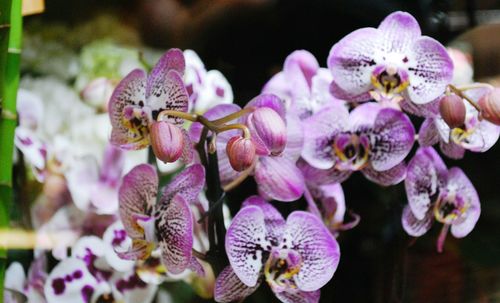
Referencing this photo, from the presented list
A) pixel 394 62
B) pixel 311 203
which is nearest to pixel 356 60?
pixel 394 62

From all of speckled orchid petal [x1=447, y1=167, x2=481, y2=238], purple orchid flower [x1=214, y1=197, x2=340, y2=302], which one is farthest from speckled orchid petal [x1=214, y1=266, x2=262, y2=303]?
speckled orchid petal [x1=447, y1=167, x2=481, y2=238]

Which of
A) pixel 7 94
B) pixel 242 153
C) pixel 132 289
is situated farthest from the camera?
pixel 132 289

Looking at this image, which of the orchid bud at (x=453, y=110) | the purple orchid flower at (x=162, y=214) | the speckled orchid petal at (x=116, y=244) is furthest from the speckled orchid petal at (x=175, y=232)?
the orchid bud at (x=453, y=110)

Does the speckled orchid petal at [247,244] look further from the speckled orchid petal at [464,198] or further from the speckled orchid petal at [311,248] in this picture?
the speckled orchid petal at [464,198]

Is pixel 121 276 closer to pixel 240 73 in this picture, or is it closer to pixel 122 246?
pixel 122 246

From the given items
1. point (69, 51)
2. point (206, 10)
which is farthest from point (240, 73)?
point (69, 51)

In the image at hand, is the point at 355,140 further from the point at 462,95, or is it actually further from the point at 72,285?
the point at 72,285
